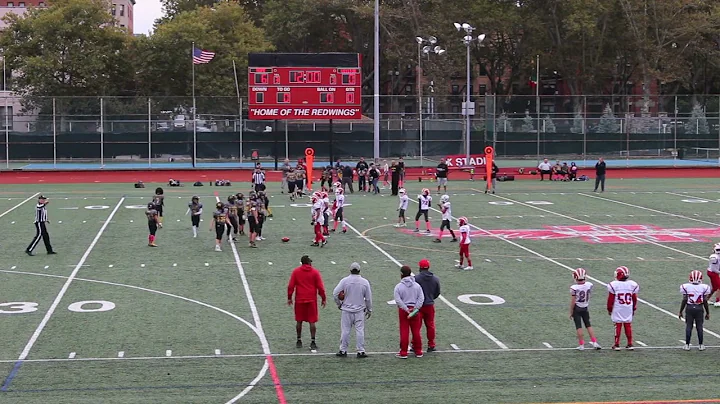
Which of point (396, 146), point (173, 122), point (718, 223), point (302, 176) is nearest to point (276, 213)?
point (302, 176)

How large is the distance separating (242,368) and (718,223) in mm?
22932

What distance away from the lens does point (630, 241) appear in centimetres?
3002

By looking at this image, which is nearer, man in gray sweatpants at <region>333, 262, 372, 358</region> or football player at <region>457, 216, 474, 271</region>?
man in gray sweatpants at <region>333, 262, 372, 358</region>

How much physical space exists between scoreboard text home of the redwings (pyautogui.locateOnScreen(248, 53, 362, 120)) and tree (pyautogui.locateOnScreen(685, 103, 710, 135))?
974 inches

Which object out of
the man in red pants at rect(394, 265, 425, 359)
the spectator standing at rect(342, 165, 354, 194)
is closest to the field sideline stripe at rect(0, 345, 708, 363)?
the man in red pants at rect(394, 265, 425, 359)

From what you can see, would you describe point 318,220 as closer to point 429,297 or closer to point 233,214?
point 233,214

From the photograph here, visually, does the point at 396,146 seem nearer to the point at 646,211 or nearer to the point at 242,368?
the point at 646,211

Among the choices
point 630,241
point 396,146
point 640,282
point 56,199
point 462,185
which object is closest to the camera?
point 640,282

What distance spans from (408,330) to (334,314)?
12.2 ft

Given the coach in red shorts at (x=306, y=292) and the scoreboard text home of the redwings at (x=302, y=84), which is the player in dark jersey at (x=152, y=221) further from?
the scoreboard text home of the redwings at (x=302, y=84)

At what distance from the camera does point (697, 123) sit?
6600cm

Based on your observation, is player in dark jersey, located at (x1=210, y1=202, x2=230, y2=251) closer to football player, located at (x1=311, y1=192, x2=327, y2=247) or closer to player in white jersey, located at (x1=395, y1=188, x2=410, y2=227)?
football player, located at (x1=311, y1=192, x2=327, y2=247)

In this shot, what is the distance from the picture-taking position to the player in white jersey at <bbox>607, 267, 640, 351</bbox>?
17.0 meters

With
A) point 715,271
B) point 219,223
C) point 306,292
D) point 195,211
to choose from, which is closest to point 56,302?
point 306,292
